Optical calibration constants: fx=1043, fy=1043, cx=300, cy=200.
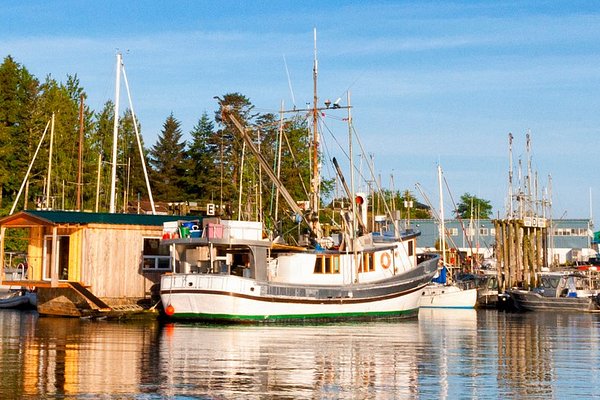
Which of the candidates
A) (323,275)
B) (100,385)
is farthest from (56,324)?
(100,385)

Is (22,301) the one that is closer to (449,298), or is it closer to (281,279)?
(281,279)

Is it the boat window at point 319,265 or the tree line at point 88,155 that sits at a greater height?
the tree line at point 88,155

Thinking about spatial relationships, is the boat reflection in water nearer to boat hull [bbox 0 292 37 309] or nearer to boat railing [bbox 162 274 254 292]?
boat railing [bbox 162 274 254 292]

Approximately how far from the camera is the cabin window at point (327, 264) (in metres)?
46.2

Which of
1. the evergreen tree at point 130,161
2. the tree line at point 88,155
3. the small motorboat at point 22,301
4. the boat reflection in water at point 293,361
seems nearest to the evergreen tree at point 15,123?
the tree line at point 88,155

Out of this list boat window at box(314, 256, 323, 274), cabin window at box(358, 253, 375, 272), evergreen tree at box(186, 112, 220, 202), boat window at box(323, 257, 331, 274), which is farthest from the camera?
evergreen tree at box(186, 112, 220, 202)

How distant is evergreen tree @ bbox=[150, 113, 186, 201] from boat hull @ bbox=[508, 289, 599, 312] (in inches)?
2258

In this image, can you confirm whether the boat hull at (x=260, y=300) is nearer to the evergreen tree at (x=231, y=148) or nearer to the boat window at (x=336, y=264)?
the boat window at (x=336, y=264)

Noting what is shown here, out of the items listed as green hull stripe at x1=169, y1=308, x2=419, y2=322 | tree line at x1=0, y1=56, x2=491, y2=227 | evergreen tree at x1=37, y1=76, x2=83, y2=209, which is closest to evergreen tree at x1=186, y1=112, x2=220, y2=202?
tree line at x1=0, y1=56, x2=491, y2=227

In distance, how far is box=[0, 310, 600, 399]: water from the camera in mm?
21156

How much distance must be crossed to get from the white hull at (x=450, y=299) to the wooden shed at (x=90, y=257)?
24.0 m

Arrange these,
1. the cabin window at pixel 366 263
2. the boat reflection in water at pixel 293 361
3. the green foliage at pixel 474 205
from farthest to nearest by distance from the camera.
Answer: the green foliage at pixel 474 205 < the cabin window at pixel 366 263 < the boat reflection in water at pixel 293 361

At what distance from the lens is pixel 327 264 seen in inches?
1826

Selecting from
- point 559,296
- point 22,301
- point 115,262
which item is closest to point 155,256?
point 115,262
